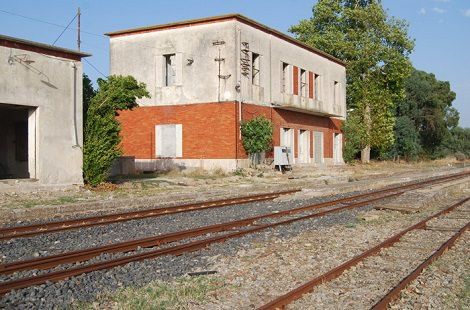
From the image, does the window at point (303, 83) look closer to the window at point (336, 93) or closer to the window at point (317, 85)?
the window at point (317, 85)

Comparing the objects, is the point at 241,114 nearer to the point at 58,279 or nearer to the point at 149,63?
the point at 149,63

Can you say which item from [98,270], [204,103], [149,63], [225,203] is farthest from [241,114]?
[98,270]

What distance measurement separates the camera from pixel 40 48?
18422 millimetres

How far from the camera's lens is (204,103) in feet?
96.6

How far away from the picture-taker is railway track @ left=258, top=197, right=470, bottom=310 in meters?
6.20

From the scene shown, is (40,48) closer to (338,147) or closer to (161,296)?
(161,296)

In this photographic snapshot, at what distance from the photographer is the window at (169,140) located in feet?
98.7

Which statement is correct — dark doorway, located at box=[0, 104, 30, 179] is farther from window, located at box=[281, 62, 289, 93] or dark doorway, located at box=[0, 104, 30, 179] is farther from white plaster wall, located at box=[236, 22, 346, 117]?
window, located at box=[281, 62, 289, 93]

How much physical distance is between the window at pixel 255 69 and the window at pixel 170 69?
457 centimetres

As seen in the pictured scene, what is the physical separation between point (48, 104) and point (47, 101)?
0.36 ft

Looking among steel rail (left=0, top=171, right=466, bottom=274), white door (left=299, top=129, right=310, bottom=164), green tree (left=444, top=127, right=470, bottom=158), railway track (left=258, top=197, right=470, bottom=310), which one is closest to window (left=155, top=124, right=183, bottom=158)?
white door (left=299, top=129, right=310, bottom=164)

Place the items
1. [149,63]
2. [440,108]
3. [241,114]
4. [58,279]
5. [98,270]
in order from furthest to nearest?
[440,108], [149,63], [241,114], [98,270], [58,279]

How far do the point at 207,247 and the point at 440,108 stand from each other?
5767 cm

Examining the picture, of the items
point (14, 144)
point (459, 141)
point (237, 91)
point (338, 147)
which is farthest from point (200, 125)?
point (459, 141)
